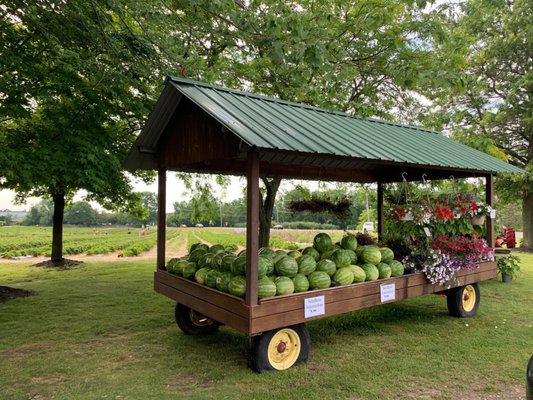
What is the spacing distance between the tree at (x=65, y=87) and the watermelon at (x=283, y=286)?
4.07m

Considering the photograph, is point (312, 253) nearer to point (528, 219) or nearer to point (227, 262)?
point (227, 262)

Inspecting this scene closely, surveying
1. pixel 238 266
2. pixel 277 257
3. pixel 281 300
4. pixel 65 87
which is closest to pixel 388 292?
pixel 277 257

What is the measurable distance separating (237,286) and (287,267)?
0.61 m

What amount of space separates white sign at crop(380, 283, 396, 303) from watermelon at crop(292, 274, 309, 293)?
1114 millimetres

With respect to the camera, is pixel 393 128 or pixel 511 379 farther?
pixel 393 128

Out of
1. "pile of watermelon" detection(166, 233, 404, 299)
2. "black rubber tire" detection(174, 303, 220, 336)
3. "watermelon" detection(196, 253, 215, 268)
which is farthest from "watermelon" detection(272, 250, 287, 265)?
"black rubber tire" detection(174, 303, 220, 336)

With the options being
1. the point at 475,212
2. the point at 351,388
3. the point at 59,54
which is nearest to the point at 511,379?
the point at 351,388

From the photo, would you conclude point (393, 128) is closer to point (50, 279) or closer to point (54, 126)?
point (54, 126)

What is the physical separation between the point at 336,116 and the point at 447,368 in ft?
11.7

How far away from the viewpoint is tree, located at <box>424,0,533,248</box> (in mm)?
16359

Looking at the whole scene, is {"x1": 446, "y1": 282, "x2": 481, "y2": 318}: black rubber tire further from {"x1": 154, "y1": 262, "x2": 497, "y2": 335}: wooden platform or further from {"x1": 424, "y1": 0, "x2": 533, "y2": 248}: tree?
{"x1": 424, "y1": 0, "x2": 533, "y2": 248}: tree

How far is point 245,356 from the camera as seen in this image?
440cm

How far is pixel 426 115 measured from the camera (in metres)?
12.0

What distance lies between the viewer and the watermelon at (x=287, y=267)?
13.4ft
